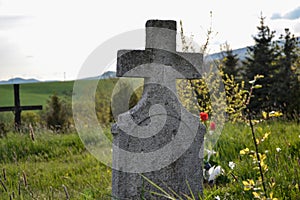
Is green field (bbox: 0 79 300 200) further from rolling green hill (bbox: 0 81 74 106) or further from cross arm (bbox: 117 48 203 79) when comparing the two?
rolling green hill (bbox: 0 81 74 106)

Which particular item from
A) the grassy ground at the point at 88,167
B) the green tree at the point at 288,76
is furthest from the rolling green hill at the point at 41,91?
the grassy ground at the point at 88,167

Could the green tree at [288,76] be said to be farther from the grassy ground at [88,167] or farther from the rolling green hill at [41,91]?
the rolling green hill at [41,91]

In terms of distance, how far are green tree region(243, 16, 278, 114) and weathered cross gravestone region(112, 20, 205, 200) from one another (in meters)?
13.9

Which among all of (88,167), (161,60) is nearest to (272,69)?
(88,167)

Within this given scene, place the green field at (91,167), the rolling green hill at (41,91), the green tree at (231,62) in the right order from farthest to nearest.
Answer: the rolling green hill at (41,91) < the green tree at (231,62) < the green field at (91,167)

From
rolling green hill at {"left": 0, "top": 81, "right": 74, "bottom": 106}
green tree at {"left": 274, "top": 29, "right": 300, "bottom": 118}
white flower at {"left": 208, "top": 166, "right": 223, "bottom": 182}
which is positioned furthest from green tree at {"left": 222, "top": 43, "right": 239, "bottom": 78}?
rolling green hill at {"left": 0, "top": 81, "right": 74, "bottom": 106}

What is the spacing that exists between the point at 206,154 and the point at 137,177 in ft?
5.95

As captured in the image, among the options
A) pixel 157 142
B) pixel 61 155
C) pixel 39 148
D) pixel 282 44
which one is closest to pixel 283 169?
pixel 157 142

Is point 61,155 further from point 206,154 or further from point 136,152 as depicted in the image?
point 136,152

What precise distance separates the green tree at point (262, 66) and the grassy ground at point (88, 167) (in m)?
9.96

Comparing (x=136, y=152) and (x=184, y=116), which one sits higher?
(x=184, y=116)

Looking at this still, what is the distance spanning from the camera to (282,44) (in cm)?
2073

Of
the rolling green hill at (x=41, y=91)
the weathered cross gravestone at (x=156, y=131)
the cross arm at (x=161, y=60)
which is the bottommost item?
the rolling green hill at (x=41, y=91)

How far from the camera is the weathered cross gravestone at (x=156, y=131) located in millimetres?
3479
